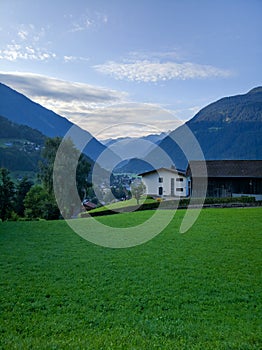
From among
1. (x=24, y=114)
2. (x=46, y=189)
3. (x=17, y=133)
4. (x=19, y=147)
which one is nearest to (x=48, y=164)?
(x=46, y=189)

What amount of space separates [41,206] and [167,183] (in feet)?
49.9

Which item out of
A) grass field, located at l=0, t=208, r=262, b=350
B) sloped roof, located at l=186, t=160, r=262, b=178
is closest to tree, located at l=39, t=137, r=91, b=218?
sloped roof, located at l=186, t=160, r=262, b=178

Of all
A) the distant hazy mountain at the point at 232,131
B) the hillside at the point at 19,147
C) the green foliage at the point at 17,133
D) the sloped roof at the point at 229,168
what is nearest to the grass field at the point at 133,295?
the sloped roof at the point at 229,168

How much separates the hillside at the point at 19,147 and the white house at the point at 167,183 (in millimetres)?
48988

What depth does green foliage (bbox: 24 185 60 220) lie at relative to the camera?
101 ft

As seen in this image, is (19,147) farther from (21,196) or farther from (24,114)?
(24,114)

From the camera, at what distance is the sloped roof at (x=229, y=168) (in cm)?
3262

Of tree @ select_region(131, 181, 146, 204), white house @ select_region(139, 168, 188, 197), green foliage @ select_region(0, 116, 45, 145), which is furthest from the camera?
green foliage @ select_region(0, 116, 45, 145)

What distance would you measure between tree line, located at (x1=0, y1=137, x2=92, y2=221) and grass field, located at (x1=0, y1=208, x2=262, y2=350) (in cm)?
1950

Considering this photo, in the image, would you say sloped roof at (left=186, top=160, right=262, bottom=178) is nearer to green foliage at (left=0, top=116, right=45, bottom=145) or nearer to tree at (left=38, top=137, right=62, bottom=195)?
tree at (left=38, top=137, right=62, bottom=195)

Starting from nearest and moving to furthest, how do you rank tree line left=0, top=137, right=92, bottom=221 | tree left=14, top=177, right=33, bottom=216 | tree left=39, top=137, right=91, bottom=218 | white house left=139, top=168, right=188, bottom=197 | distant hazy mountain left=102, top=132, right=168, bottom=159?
distant hazy mountain left=102, top=132, right=168, bottom=159 < tree line left=0, top=137, right=92, bottom=221 < tree left=39, top=137, right=91, bottom=218 < tree left=14, top=177, right=33, bottom=216 < white house left=139, top=168, right=188, bottom=197

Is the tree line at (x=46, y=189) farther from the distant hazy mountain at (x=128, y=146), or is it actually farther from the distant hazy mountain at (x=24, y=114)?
the distant hazy mountain at (x=24, y=114)

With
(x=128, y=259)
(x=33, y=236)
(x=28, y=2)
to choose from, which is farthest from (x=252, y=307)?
(x=28, y=2)

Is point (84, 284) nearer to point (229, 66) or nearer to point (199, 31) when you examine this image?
point (199, 31)
